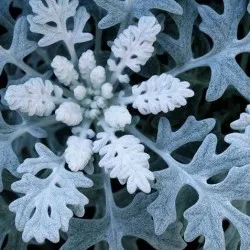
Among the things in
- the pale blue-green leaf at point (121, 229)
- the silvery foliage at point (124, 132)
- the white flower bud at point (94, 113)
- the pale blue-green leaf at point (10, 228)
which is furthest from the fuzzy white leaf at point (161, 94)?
the pale blue-green leaf at point (10, 228)

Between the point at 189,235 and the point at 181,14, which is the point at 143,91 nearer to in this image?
the point at 181,14

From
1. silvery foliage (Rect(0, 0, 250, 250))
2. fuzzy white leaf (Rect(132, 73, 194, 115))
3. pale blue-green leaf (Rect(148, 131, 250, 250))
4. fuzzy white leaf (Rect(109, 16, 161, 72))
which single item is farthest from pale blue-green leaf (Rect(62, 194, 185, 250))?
fuzzy white leaf (Rect(109, 16, 161, 72))

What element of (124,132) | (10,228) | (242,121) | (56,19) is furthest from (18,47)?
(242,121)

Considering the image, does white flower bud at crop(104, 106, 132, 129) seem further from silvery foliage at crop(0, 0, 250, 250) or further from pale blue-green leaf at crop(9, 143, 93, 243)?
pale blue-green leaf at crop(9, 143, 93, 243)

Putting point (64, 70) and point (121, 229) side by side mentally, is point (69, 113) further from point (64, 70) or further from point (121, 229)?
point (121, 229)

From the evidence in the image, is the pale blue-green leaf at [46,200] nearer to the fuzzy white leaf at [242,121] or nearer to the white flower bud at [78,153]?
the white flower bud at [78,153]

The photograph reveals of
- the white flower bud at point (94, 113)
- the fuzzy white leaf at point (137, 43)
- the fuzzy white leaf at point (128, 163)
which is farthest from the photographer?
the white flower bud at point (94, 113)
